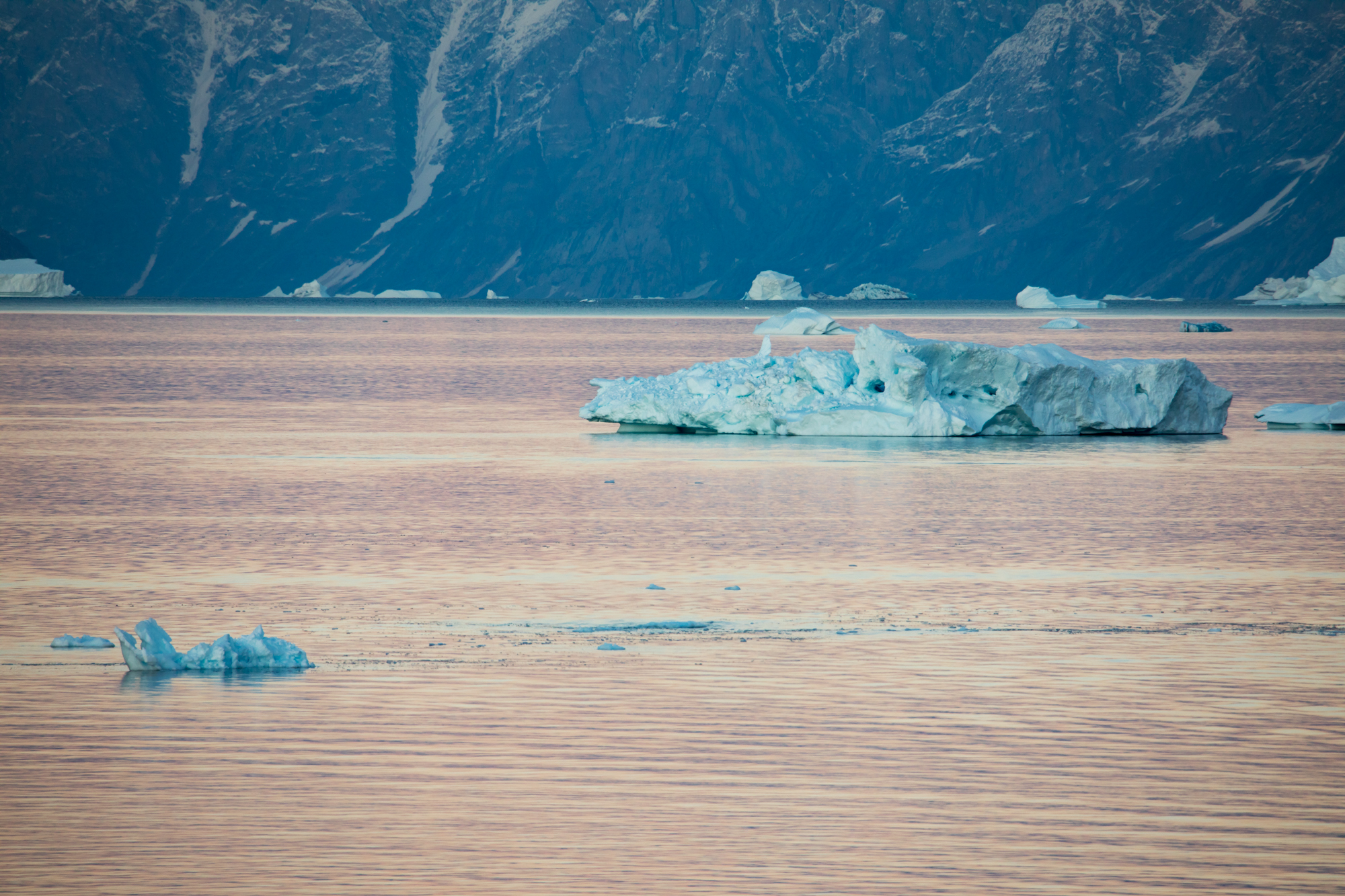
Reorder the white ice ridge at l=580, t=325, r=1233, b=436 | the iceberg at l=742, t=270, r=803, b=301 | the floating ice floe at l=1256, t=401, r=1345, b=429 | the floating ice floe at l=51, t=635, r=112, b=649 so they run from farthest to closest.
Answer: the iceberg at l=742, t=270, r=803, b=301 < the floating ice floe at l=1256, t=401, r=1345, b=429 < the white ice ridge at l=580, t=325, r=1233, b=436 < the floating ice floe at l=51, t=635, r=112, b=649

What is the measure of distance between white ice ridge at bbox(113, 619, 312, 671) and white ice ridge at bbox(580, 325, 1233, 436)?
17.5m

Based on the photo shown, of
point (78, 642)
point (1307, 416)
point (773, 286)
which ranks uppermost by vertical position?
point (773, 286)

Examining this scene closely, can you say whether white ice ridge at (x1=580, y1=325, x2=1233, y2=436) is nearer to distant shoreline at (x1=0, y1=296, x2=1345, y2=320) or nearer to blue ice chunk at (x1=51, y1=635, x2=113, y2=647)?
blue ice chunk at (x1=51, y1=635, x2=113, y2=647)

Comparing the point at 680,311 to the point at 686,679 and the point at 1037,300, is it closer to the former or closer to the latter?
the point at 1037,300

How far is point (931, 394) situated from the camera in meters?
29.7

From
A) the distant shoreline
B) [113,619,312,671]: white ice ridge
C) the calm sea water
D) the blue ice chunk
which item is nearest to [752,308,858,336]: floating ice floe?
the distant shoreline

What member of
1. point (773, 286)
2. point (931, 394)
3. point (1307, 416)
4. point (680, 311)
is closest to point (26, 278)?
point (680, 311)

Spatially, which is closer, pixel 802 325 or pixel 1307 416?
pixel 1307 416

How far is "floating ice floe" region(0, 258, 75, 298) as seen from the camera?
19162cm

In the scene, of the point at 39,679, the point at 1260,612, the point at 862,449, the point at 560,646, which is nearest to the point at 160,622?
the point at 39,679

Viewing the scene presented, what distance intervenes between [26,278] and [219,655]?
7577 inches

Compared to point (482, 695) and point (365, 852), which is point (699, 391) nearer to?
point (482, 695)

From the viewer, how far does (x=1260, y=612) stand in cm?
1447

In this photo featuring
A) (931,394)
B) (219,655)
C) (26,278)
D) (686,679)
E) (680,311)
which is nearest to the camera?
(686,679)
